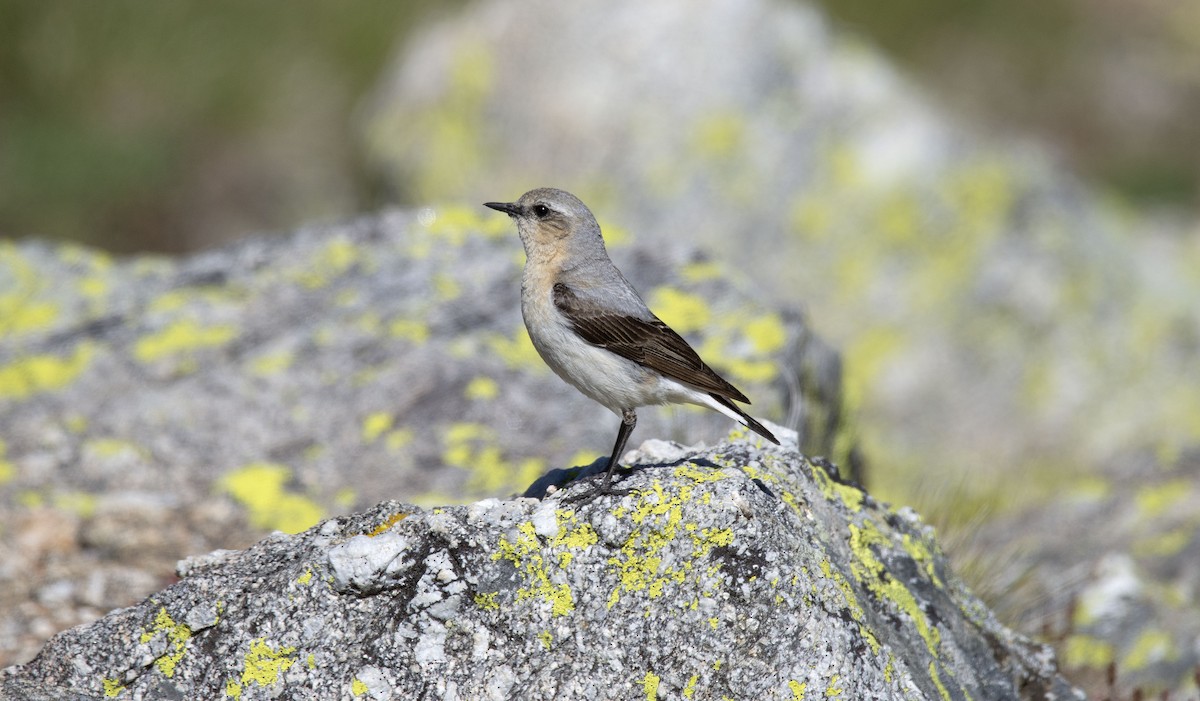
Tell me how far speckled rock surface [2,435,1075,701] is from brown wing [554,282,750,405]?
3.04 feet

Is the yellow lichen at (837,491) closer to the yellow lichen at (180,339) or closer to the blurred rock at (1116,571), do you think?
the blurred rock at (1116,571)

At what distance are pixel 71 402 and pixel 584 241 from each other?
3.29 m

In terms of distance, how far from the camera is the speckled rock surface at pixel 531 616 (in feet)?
12.8

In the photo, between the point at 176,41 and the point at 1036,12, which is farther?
the point at 1036,12

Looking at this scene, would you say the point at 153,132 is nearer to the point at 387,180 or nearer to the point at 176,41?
the point at 176,41

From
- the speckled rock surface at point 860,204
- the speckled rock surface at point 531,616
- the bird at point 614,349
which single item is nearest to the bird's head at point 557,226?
the bird at point 614,349

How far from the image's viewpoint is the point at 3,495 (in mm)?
6203

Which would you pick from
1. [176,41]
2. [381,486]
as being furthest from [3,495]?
[176,41]

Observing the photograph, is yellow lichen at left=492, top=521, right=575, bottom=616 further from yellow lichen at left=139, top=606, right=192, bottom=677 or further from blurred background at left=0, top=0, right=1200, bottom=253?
blurred background at left=0, top=0, right=1200, bottom=253

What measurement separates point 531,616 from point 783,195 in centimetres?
722

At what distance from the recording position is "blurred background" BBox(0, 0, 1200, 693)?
862 cm

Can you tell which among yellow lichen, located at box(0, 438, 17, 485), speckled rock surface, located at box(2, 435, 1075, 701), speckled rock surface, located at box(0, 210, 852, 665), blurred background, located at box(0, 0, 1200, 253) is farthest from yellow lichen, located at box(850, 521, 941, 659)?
blurred background, located at box(0, 0, 1200, 253)

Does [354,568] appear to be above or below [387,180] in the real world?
below

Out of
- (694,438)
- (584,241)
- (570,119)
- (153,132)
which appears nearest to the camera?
(584,241)
